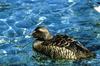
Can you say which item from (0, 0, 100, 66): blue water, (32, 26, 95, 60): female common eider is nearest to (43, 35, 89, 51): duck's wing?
(32, 26, 95, 60): female common eider

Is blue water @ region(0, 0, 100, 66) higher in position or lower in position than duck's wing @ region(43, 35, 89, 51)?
lower

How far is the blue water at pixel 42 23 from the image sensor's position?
1615 centimetres

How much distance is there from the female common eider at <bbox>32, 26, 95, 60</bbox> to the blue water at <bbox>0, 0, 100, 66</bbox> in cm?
27

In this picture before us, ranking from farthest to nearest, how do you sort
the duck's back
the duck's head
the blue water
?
the duck's head
the blue water
the duck's back

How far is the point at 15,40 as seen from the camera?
1752 centimetres

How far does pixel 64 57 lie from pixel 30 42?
173 centimetres

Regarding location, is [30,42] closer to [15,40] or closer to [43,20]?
[15,40]

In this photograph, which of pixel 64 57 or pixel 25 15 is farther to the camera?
pixel 25 15

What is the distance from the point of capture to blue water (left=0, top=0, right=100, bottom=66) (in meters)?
16.2

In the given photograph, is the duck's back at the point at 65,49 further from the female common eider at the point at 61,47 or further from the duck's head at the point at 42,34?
the duck's head at the point at 42,34

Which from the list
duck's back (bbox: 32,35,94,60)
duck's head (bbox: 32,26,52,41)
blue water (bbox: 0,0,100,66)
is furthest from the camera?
duck's head (bbox: 32,26,52,41)

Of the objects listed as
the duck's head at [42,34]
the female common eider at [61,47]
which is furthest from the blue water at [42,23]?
the duck's head at [42,34]

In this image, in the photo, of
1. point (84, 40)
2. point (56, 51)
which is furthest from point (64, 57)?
point (84, 40)

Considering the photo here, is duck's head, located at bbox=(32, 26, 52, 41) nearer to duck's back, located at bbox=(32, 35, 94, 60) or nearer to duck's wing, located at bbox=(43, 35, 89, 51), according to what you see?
duck's back, located at bbox=(32, 35, 94, 60)
